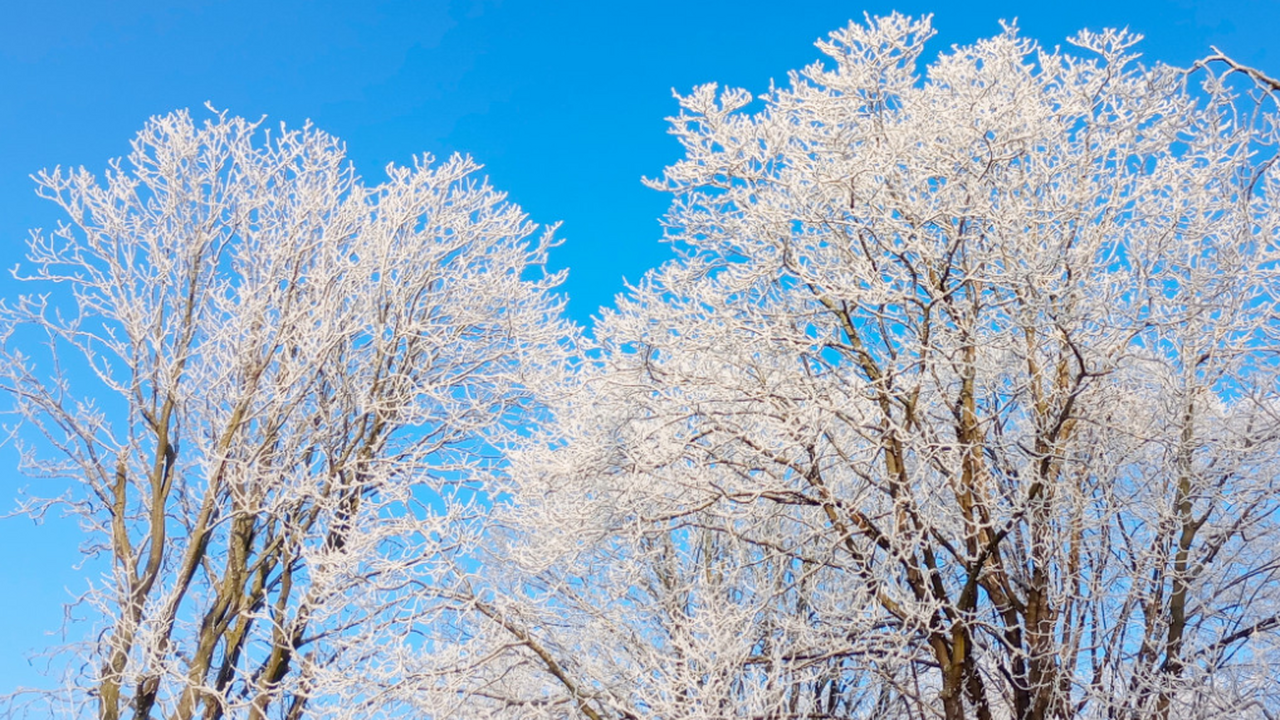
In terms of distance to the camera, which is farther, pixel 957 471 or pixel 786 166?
pixel 786 166

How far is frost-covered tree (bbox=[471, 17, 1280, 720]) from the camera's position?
601 centimetres

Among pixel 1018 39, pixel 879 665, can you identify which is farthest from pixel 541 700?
pixel 1018 39

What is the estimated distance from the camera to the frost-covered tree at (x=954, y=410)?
601 cm

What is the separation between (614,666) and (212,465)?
3343 mm

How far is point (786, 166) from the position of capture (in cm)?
666

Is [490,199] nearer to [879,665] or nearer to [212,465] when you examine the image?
[212,465]

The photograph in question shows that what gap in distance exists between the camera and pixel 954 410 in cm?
624

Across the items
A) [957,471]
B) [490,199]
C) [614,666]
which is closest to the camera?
[957,471]

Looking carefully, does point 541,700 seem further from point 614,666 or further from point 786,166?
point 786,166

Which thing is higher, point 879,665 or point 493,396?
point 493,396

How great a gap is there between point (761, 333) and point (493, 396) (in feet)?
11.0

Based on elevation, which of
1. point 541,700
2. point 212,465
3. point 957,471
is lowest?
point 541,700

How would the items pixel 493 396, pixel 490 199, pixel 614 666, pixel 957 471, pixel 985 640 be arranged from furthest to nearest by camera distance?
pixel 490 199, pixel 493 396, pixel 614 666, pixel 985 640, pixel 957 471

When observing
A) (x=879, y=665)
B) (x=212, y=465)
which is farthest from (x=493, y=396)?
(x=879, y=665)
